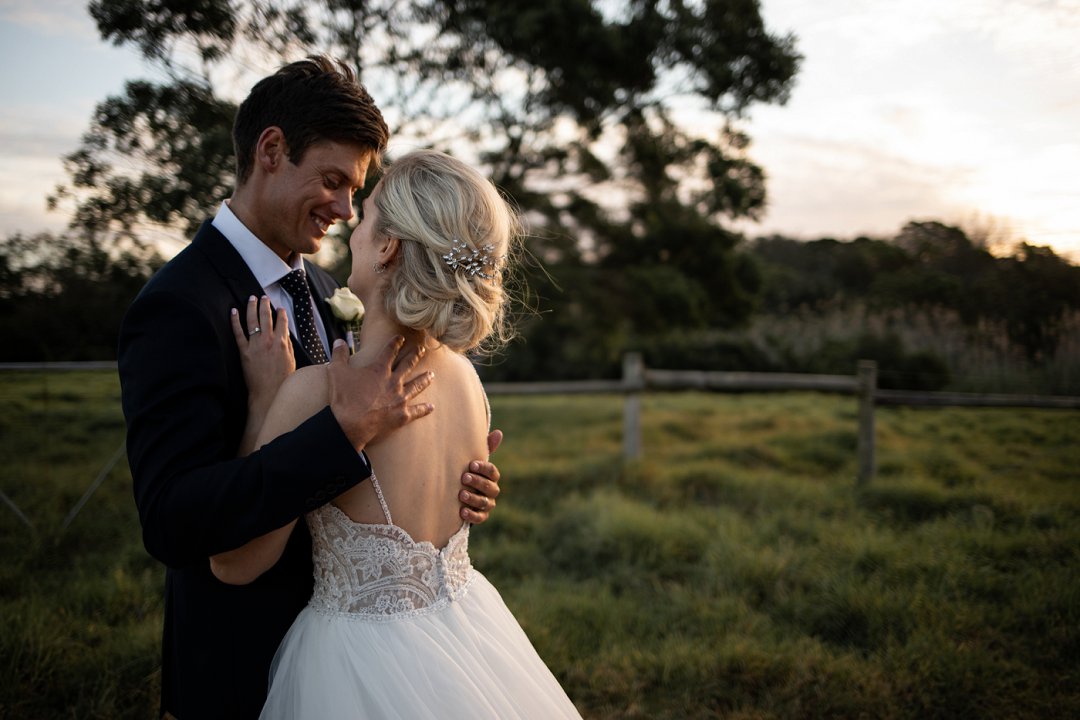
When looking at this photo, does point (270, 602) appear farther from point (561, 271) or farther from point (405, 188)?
point (561, 271)

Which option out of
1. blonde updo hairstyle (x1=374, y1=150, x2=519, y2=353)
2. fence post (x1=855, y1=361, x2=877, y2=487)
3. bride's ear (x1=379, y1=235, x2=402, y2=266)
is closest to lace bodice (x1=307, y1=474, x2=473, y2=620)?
blonde updo hairstyle (x1=374, y1=150, x2=519, y2=353)

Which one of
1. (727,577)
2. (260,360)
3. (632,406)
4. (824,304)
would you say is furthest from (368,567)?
(824,304)

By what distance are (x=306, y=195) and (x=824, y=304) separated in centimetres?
923

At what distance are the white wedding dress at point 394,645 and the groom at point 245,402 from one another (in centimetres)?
15

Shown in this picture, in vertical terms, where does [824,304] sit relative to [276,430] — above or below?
above

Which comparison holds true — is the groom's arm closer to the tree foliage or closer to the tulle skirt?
the tulle skirt

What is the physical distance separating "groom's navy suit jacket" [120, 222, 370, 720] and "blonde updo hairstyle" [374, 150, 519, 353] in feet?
1.34

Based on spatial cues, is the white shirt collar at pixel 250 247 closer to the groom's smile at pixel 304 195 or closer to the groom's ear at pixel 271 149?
the groom's smile at pixel 304 195

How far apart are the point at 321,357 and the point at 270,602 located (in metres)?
0.72

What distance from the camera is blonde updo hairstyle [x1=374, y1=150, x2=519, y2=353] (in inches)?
75.6

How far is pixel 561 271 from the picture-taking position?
10133 mm

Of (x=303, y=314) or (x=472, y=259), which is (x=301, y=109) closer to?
(x=303, y=314)

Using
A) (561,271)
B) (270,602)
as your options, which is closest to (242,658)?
(270,602)

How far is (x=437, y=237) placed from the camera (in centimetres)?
193
